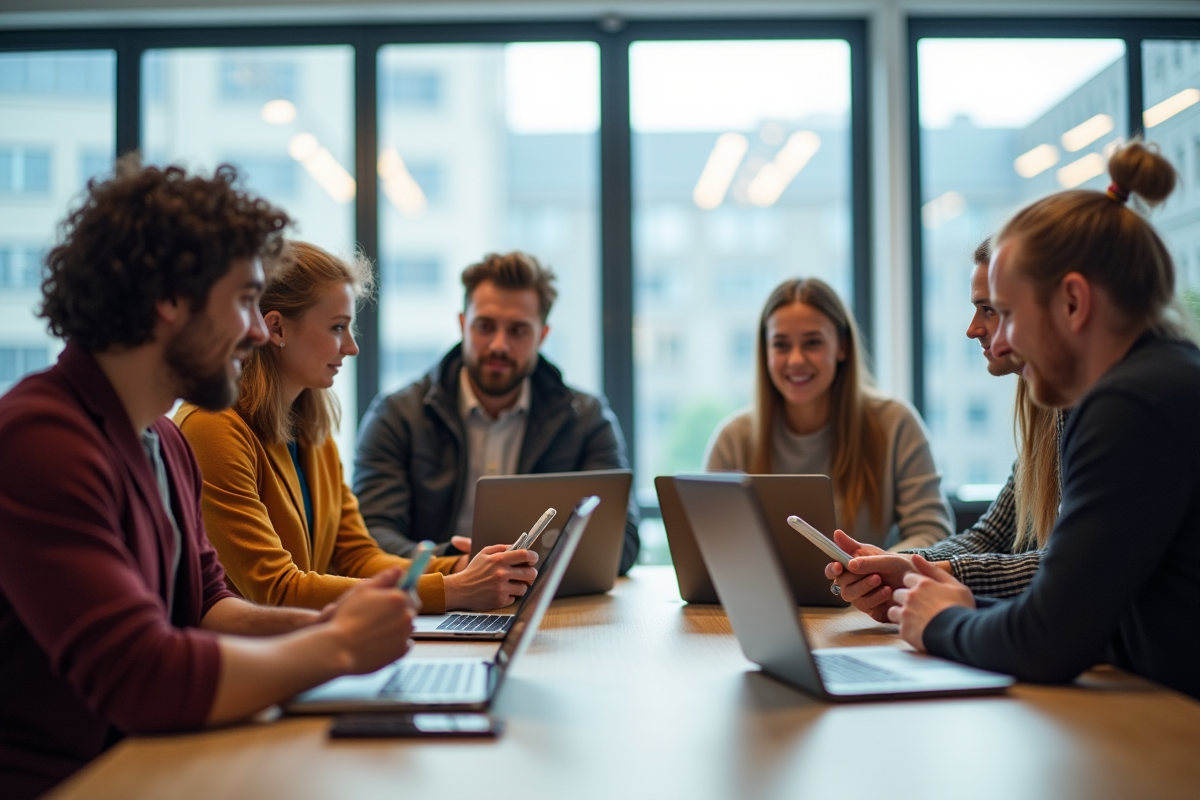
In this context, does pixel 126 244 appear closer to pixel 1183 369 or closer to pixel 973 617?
pixel 973 617

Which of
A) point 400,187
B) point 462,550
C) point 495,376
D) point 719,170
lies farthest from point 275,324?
point 719,170

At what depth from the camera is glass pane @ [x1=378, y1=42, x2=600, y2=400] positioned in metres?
3.76

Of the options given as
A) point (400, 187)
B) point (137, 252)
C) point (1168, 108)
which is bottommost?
point (137, 252)

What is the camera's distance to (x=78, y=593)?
3.26ft

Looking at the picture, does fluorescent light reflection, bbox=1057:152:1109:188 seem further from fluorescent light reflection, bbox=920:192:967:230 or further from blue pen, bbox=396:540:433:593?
blue pen, bbox=396:540:433:593

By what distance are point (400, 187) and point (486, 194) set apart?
331mm

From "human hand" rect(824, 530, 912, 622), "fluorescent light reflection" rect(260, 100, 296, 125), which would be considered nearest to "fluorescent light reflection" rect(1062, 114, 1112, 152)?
"human hand" rect(824, 530, 912, 622)

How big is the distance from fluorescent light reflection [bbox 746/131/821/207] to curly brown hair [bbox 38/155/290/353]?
279cm

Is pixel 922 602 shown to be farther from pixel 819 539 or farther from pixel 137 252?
pixel 137 252

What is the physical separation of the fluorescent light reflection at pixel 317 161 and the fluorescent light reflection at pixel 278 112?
2.9 inches

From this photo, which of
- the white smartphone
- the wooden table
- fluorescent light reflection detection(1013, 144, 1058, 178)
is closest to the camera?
the wooden table

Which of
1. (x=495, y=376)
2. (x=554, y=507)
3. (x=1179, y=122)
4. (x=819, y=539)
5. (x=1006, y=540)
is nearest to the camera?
(x=819, y=539)

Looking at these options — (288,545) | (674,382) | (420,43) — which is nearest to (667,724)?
(288,545)

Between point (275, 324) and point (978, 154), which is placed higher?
point (978, 154)
